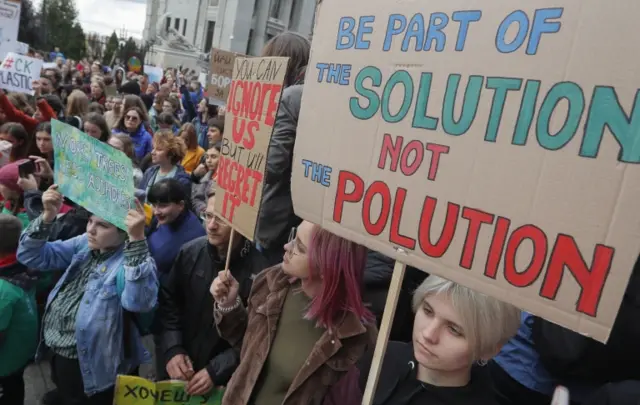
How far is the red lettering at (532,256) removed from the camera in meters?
1.10

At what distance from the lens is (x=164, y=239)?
11.0 ft

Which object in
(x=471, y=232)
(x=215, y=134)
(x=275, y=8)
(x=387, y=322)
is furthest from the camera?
(x=275, y=8)

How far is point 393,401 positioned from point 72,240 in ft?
7.22

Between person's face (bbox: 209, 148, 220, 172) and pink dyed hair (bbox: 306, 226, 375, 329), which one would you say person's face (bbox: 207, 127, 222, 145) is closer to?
person's face (bbox: 209, 148, 220, 172)

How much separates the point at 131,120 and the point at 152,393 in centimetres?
457

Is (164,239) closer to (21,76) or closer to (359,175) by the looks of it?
(359,175)

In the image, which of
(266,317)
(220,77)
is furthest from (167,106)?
(266,317)

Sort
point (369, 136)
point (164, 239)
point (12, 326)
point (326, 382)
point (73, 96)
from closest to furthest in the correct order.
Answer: point (369, 136)
point (326, 382)
point (12, 326)
point (164, 239)
point (73, 96)

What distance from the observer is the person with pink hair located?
1912 millimetres

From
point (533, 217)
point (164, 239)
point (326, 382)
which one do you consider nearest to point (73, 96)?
point (164, 239)

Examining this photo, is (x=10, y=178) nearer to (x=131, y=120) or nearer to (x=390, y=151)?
(x=131, y=120)

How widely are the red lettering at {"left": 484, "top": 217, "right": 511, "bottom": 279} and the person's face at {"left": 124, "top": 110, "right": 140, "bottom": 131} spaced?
5.93 meters

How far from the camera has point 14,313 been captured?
2.80m

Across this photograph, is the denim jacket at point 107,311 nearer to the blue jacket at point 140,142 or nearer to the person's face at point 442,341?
the person's face at point 442,341
